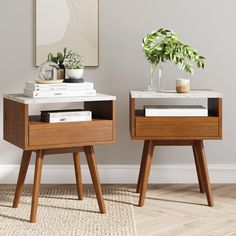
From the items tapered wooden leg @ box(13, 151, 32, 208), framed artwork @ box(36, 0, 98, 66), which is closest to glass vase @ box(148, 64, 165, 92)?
framed artwork @ box(36, 0, 98, 66)

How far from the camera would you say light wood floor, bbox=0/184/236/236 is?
2.79 metres

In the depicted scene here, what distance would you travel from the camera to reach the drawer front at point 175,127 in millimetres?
3191

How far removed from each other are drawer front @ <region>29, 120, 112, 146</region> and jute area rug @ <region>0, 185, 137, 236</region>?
1.25 ft

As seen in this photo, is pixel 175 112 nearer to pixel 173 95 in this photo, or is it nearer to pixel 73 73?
pixel 173 95

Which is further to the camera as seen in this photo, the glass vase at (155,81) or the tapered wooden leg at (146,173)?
the glass vase at (155,81)

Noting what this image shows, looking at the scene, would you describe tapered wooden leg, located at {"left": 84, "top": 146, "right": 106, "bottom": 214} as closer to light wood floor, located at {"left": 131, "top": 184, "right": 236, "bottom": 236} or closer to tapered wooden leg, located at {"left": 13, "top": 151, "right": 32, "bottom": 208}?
light wood floor, located at {"left": 131, "top": 184, "right": 236, "bottom": 236}

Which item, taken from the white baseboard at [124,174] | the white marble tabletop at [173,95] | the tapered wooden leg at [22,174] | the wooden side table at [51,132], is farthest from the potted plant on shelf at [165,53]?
the tapered wooden leg at [22,174]

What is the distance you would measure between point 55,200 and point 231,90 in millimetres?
1320

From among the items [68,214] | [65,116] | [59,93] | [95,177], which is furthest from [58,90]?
[68,214]

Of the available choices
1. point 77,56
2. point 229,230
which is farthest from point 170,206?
point 77,56

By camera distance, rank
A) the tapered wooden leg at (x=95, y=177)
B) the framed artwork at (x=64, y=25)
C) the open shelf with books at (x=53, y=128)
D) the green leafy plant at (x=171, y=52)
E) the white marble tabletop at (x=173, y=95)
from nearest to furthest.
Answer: the open shelf with books at (x=53, y=128) < the tapered wooden leg at (x=95, y=177) < the white marble tabletop at (x=173, y=95) < the green leafy plant at (x=171, y=52) < the framed artwork at (x=64, y=25)

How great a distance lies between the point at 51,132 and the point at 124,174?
0.98m

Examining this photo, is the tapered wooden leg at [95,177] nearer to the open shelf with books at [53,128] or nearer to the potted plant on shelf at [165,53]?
the open shelf with books at [53,128]

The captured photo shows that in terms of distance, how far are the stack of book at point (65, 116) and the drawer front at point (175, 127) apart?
331 millimetres
